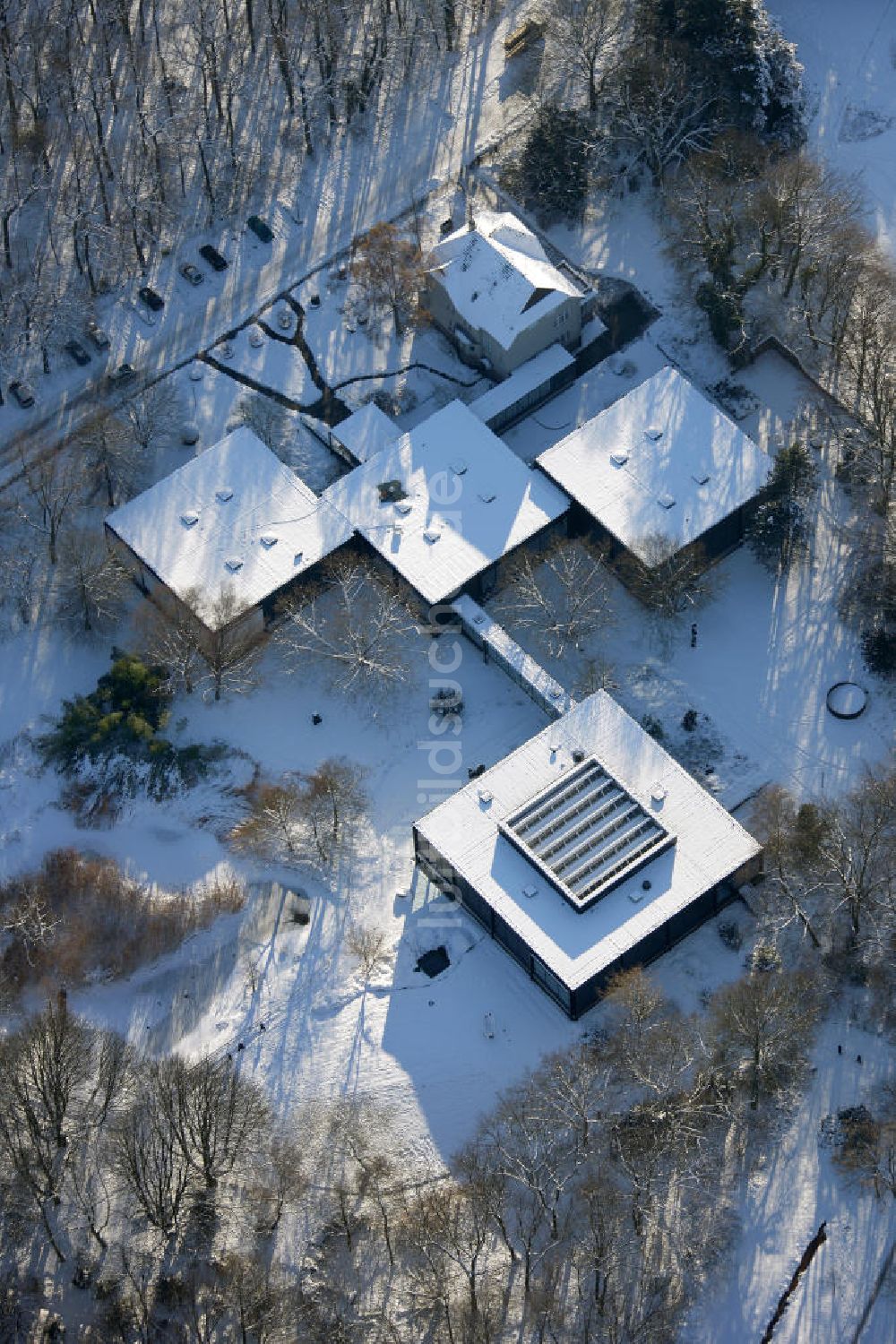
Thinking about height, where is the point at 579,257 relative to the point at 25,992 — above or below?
above

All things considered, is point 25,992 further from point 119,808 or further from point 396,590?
point 396,590

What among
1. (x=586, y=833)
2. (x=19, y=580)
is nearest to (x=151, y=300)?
(x=19, y=580)

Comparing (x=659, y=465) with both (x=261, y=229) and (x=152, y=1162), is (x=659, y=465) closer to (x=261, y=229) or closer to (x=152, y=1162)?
(x=261, y=229)

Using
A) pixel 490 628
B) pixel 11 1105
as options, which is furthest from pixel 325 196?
pixel 11 1105

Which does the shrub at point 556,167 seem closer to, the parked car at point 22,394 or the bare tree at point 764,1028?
the parked car at point 22,394

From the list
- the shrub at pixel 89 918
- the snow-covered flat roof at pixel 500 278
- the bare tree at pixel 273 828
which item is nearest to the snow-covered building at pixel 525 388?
the snow-covered flat roof at pixel 500 278

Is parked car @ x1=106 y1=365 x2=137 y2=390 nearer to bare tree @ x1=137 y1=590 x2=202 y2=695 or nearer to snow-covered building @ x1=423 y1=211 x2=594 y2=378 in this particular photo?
bare tree @ x1=137 y1=590 x2=202 y2=695
